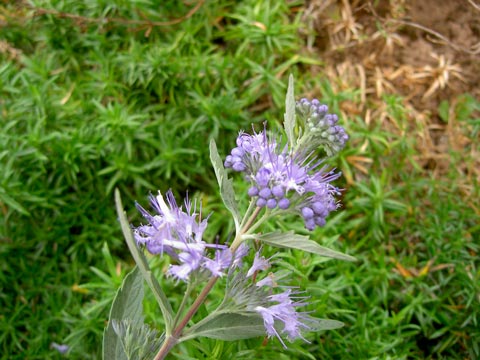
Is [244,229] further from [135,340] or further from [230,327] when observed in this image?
[135,340]

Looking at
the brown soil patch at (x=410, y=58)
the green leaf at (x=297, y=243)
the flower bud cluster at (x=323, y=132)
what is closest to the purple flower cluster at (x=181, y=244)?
the green leaf at (x=297, y=243)

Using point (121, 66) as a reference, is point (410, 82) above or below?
below

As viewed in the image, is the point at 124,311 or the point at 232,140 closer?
the point at 124,311

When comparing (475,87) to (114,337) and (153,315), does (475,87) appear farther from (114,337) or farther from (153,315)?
(114,337)

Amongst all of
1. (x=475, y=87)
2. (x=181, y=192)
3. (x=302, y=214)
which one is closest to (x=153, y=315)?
(x=181, y=192)

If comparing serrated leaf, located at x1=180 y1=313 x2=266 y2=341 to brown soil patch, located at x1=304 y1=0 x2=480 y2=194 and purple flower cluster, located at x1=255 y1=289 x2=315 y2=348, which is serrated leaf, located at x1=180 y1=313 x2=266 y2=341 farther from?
brown soil patch, located at x1=304 y1=0 x2=480 y2=194

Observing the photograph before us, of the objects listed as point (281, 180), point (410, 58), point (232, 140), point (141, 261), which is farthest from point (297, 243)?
point (410, 58)
